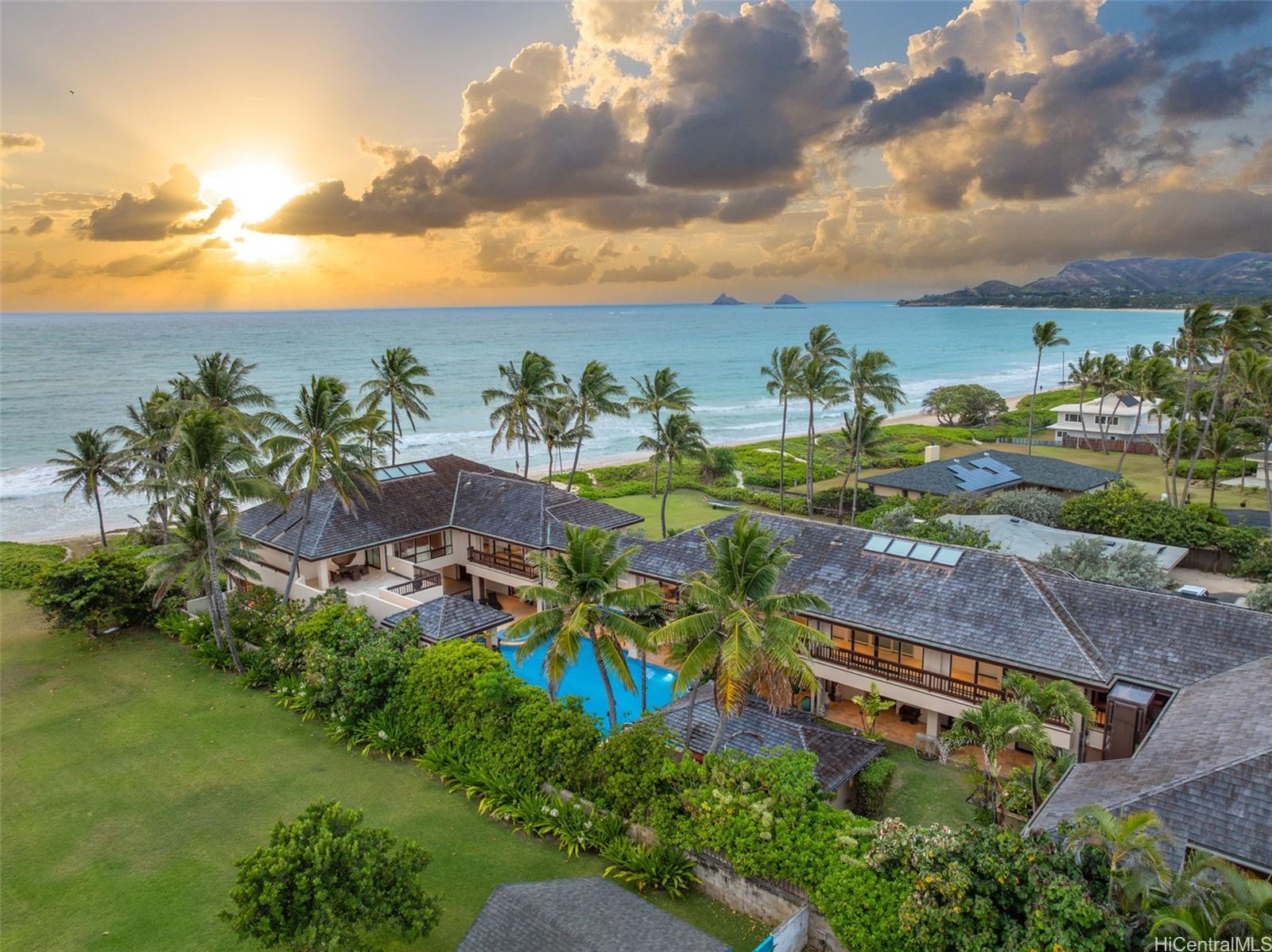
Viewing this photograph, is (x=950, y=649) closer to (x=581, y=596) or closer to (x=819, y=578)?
(x=819, y=578)

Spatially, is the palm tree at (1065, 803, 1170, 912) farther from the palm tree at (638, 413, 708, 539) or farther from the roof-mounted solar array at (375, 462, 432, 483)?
the roof-mounted solar array at (375, 462, 432, 483)

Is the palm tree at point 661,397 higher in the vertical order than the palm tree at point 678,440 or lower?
higher

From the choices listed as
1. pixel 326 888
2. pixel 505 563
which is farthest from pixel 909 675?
pixel 505 563

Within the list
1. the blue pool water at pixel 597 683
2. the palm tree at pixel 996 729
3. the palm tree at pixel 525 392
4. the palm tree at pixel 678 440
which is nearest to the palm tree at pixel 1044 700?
the palm tree at pixel 996 729

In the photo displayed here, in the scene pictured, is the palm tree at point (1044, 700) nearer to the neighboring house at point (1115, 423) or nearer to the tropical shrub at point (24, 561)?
the tropical shrub at point (24, 561)

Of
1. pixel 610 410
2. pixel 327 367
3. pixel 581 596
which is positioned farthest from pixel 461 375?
pixel 581 596

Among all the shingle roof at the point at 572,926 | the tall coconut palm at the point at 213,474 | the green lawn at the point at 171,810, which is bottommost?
the green lawn at the point at 171,810

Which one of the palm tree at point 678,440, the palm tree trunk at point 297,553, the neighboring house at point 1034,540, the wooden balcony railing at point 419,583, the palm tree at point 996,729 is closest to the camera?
the palm tree at point 996,729
